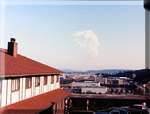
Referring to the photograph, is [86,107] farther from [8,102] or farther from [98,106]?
[8,102]

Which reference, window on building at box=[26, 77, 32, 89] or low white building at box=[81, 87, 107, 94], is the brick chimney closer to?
window on building at box=[26, 77, 32, 89]

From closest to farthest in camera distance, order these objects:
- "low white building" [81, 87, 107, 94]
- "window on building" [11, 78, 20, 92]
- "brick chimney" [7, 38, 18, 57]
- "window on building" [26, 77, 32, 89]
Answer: "window on building" [11, 78, 20, 92], "window on building" [26, 77, 32, 89], "brick chimney" [7, 38, 18, 57], "low white building" [81, 87, 107, 94]

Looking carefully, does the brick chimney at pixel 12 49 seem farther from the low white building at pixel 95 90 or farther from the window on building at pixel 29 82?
the low white building at pixel 95 90

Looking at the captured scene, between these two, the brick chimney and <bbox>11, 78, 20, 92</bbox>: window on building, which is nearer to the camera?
<bbox>11, 78, 20, 92</bbox>: window on building

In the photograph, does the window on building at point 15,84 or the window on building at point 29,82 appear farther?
the window on building at point 29,82

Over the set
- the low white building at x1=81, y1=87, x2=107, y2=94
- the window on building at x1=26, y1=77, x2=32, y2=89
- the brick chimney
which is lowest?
the low white building at x1=81, y1=87, x2=107, y2=94

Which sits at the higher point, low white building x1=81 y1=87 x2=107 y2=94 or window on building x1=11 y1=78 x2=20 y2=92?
window on building x1=11 y1=78 x2=20 y2=92

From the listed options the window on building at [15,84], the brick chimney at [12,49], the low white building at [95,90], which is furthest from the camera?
the low white building at [95,90]

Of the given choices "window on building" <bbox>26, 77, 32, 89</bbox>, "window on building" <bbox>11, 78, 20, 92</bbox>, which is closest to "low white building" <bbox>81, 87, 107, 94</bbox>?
"window on building" <bbox>26, 77, 32, 89</bbox>

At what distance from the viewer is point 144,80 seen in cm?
261

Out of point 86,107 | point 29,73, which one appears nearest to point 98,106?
point 86,107

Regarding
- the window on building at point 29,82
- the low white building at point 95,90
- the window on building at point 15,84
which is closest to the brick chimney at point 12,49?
the window on building at point 29,82

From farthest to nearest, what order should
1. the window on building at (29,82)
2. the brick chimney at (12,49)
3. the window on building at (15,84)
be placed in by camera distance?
the brick chimney at (12,49), the window on building at (29,82), the window on building at (15,84)

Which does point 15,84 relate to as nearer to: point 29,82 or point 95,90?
point 29,82
